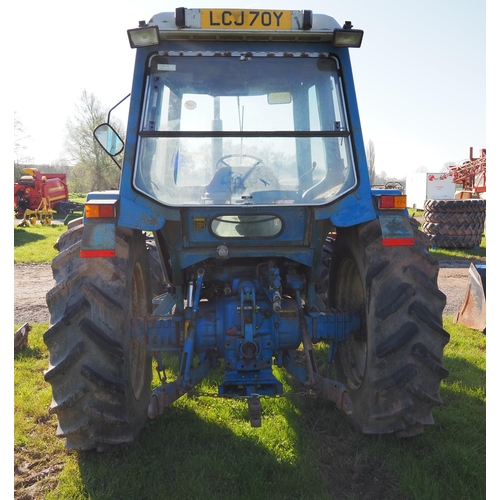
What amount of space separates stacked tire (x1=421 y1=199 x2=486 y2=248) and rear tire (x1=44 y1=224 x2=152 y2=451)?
33.0ft

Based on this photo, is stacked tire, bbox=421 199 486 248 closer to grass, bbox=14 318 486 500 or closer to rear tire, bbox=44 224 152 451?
grass, bbox=14 318 486 500

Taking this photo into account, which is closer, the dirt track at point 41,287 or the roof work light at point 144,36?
the roof work light at point 144,36

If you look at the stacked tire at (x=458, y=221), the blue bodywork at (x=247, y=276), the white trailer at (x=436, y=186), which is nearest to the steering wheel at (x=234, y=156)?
the blue bodywork at (x=247, y=276)

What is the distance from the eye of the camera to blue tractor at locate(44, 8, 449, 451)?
296cm

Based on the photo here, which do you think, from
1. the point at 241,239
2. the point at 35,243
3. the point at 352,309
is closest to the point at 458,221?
the point at 352,309

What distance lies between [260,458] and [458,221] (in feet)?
32.9

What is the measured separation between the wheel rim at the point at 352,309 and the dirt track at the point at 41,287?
3.51 metres

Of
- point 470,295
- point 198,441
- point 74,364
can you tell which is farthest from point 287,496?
point 470,295

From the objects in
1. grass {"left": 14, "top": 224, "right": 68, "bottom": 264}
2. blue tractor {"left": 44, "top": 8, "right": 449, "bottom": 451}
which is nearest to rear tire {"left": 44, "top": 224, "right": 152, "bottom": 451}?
blue tractor {"left": 44, "top": 8, "right": 449, "bottom": 451}

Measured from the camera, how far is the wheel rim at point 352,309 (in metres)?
3.57

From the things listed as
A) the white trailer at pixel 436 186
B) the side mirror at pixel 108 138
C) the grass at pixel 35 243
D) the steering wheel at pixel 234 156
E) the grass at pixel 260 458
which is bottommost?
the grass at pixel 260 458

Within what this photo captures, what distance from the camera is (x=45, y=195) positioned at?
63.7 ft

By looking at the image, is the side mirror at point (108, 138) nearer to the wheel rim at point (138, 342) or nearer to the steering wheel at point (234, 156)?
the steering wheel at point (234, 156)

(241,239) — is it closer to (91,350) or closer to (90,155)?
(91,350)
